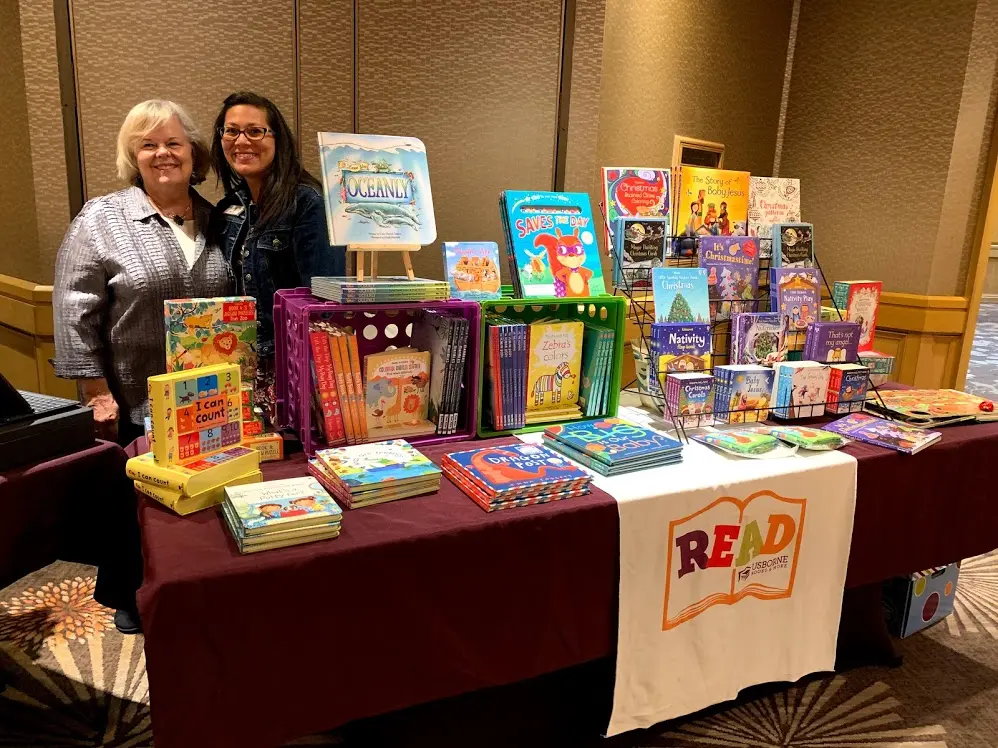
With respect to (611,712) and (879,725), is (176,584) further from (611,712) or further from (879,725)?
(879,725)

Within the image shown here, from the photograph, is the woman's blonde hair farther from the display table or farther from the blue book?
the blue book

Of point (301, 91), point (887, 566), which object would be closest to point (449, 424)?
point (887, 566)

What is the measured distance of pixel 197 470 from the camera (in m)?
1.35

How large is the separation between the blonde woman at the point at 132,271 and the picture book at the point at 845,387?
1888 mm

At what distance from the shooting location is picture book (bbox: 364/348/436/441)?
1692 mm

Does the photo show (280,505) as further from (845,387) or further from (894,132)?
(894,132)

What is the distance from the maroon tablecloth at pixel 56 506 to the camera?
137 centimetres

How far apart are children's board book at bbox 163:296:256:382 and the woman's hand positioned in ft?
2.65

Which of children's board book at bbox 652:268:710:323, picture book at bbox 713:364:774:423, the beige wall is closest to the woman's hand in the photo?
Result: children's board book at bbox 652:268:710:323

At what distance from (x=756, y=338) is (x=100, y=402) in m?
1.98

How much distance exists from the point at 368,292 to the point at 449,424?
42 cm

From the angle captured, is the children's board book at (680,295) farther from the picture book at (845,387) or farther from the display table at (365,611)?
the display table at (365,611)

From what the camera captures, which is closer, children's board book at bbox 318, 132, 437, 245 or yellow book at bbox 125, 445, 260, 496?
yellow book at bbox 125, 445, 260, 496

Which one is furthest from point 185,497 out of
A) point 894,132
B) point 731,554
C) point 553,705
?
point 894,132
